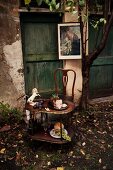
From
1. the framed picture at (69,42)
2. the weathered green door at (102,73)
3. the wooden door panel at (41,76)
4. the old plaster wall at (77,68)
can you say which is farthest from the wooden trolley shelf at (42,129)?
the weathered green door at (102,73)

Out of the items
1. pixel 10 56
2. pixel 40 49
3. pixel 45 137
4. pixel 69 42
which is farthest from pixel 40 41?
pixel 45 137

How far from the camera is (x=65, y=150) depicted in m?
4.70

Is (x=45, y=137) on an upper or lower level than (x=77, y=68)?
lower

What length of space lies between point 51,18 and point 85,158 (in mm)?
3499

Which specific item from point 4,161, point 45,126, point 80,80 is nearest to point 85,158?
point 45,126

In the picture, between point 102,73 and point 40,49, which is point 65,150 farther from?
point 102,73

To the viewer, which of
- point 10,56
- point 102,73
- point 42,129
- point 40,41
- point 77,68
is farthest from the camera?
point 102,73

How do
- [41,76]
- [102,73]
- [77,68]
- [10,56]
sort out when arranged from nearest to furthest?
[10,56] → [41,76] → [77,68] → [102,73]

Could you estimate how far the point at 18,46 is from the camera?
18.6 ft

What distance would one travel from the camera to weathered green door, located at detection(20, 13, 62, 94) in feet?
19.2

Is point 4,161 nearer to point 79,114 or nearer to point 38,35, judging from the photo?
point 79,114

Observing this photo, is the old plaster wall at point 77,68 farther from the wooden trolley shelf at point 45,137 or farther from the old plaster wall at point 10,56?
the wooden trolley shelf at point 45,137

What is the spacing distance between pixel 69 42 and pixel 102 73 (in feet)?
5.18

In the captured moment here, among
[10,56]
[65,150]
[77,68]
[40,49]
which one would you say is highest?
[40,49]
